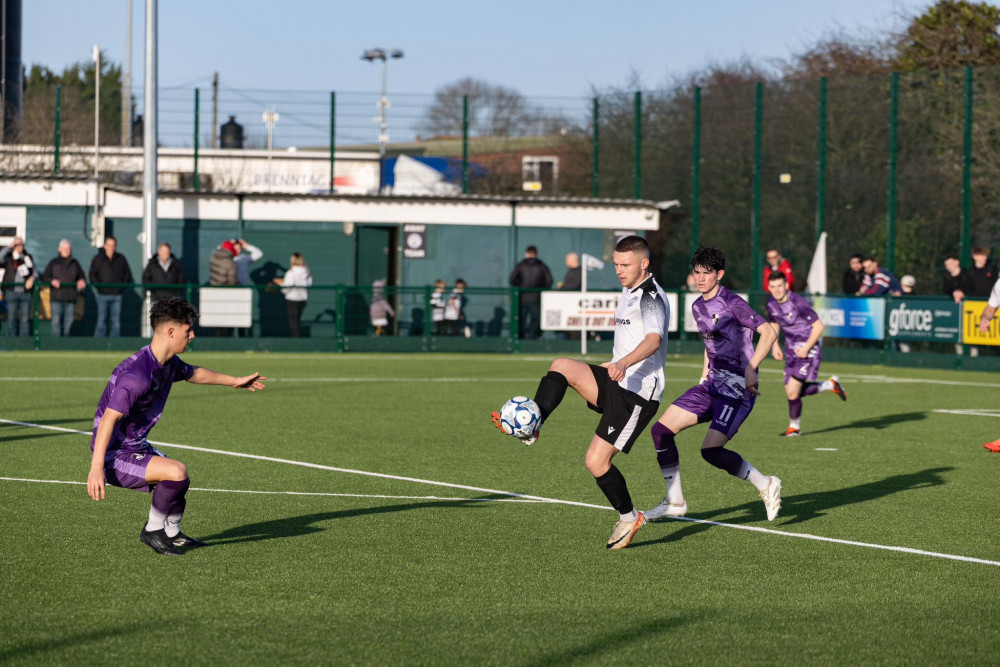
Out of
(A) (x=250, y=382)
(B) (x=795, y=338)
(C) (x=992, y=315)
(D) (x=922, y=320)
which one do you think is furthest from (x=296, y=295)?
(A) (x=250, y=382)

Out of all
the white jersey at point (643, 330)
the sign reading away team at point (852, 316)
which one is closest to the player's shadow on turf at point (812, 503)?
the white jersey at point (643, 330)

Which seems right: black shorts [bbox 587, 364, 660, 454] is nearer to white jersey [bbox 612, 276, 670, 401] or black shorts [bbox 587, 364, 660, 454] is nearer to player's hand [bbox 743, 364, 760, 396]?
white jersey [bbox 612, 276, 670, 401]

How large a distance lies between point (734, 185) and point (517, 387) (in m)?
20.9

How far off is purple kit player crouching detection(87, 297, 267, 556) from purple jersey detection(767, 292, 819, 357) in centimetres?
803

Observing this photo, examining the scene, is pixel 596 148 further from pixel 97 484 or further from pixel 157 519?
pixel 97 484

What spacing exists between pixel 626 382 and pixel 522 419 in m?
0.72

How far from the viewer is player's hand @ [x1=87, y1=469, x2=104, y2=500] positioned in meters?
6.48

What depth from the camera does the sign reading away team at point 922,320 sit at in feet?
76.3

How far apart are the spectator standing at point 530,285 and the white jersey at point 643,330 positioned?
61.8 feet

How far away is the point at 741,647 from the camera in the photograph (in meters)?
5.38

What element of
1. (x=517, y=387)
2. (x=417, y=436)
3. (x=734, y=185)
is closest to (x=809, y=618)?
(x=417, y=436)

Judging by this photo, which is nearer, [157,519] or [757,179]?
[157,519]

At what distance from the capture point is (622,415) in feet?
24.2

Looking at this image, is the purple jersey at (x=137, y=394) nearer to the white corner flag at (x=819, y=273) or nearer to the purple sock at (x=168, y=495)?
the purple sock at (x=168, y=495)
